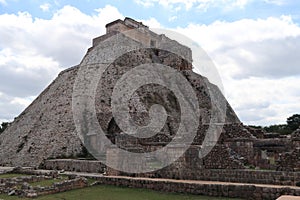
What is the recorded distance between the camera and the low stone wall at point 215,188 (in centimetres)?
964

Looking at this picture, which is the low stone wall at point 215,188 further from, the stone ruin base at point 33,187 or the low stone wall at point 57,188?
the stone ruin base at point 33,187

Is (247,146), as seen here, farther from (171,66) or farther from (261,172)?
(171,66)

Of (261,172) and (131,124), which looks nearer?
(261,172)

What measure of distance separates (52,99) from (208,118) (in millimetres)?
14603

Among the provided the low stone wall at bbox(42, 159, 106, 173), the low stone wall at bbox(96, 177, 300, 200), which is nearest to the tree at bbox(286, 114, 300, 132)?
the low stone wall at bbox(42, 159, 106, 173)

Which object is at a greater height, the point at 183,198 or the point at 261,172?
the point at 261,172

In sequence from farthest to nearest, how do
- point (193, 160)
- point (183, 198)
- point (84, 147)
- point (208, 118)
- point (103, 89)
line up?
point (208, 118)
point (103, 89)
point (84, 147)
point (193, 160)
point (183, 198)

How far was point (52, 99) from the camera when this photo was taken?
28.1m

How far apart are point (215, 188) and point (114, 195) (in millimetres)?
3470

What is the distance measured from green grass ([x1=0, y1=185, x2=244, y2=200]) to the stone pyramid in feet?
6.96

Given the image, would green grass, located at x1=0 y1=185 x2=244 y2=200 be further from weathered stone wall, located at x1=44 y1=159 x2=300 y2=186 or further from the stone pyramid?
the stone pyramid

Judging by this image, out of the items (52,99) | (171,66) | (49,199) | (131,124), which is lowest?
(49,199)

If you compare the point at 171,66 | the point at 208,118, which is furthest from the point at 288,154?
the point at 171,66

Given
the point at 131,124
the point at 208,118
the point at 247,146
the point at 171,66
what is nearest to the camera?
the point at 247,146
